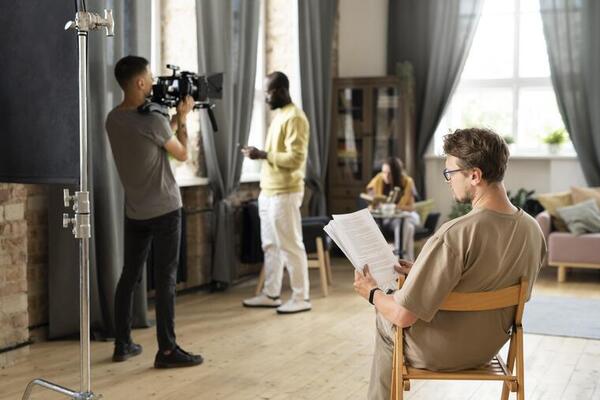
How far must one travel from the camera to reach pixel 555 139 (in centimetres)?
905

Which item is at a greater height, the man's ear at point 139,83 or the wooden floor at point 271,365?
the man's ear at point 139,83

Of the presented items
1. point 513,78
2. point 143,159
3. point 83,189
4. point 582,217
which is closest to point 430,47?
point 513,78

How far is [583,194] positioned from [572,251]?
2.79 ft

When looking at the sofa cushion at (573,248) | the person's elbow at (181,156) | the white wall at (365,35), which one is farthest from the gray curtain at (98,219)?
the white wall at (365,35)

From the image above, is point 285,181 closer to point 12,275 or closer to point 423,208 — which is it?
point 12,275

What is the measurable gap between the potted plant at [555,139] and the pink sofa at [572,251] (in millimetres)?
1502

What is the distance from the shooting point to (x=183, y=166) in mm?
7031

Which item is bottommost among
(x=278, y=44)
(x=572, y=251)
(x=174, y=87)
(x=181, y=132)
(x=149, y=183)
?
(x=572, y=251)

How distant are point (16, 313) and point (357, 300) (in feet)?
9.20

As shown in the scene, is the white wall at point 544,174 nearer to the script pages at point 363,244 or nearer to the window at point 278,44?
the window at point 278,44

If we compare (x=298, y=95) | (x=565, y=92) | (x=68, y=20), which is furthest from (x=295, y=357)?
(x=565, y=92)

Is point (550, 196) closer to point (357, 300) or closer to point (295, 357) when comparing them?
point (357, 300)

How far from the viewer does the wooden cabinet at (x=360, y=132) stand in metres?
9.28

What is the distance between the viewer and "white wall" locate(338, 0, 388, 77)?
9.88 m
